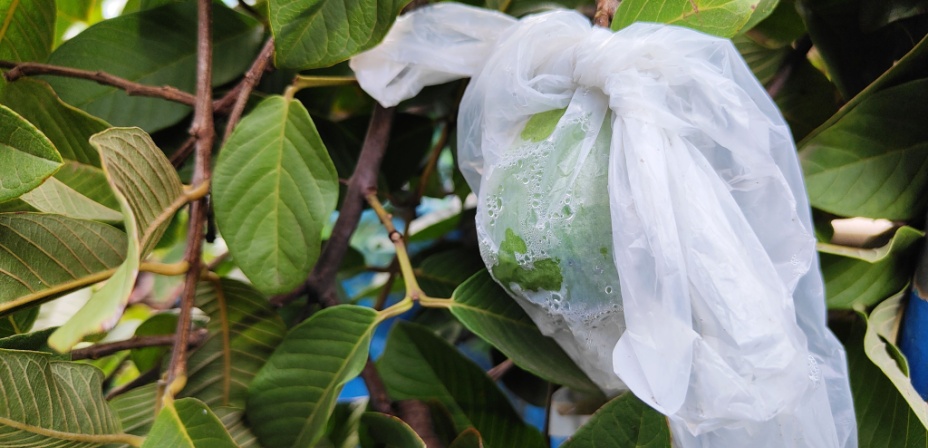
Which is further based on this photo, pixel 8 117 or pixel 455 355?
pixel 455 355

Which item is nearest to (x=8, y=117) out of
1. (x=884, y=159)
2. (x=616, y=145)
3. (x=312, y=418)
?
(x=312, y=418)

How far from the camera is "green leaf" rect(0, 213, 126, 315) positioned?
1.48 feet

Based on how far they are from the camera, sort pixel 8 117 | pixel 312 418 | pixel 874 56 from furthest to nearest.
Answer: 1. pixel 874 56
2. pixel 312 418
3. pixel 8 117

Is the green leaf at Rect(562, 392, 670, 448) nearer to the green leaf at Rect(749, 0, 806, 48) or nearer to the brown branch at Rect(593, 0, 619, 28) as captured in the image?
Answer: the brown branch at Rect(593, 0, 619, 28)

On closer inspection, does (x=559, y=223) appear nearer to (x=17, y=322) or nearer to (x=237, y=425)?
(x=237, y=425)

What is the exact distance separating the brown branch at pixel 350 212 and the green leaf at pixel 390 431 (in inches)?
6.0

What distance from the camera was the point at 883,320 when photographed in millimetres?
594

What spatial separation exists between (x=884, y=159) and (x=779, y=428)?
28cm

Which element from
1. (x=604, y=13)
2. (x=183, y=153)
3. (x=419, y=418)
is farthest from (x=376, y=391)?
(x=604, y=13)

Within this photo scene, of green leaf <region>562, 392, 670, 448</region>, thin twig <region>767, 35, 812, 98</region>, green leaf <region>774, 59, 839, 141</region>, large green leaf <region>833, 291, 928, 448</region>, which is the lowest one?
large green leaf <region>833, 291, 928, 448</region>

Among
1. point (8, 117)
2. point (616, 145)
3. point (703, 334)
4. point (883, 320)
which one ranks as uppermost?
point (8, 117)

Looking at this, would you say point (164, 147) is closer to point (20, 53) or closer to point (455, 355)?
point (20, 53)

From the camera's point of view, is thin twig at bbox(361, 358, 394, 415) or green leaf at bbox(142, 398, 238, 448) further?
thin twig at bbox(361, 358, 394, 415)

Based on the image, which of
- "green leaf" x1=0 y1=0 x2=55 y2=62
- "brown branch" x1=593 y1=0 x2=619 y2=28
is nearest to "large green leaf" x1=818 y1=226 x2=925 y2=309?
"brown branch" x1=593 y1=0 x2=619 y2=28
